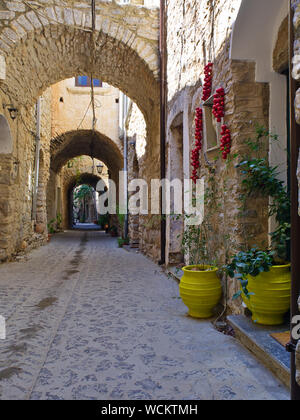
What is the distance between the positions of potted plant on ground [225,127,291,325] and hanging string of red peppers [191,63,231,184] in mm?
272

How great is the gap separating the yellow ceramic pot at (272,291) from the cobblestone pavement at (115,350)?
0.35m

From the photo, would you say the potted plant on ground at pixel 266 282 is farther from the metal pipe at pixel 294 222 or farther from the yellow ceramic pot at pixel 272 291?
the metal pipe at pixel 294 222

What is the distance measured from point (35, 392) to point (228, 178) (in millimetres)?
2135

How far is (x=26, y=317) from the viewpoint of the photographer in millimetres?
2988

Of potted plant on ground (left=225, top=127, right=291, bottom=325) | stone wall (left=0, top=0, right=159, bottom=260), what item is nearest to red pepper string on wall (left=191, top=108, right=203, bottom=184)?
potted plant on ground (left=225, top=127, right=291, bottom=325)

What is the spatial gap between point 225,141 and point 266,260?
3.90 feet

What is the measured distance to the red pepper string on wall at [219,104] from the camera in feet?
9.64

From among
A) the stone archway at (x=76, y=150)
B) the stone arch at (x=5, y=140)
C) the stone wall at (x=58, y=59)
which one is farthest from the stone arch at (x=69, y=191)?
the stone arch at (x=5, y=140)

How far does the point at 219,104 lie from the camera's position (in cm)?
295

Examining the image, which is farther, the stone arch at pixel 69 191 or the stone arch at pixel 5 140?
the stone arch at pixel 69 191

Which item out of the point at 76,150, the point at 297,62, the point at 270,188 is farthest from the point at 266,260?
the point at 76,150

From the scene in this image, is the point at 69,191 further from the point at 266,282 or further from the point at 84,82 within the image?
the point at 266,282

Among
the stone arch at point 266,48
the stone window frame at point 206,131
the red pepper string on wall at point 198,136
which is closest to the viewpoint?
the stone arch at point 266,48

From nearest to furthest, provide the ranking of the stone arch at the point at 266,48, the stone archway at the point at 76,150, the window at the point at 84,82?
the stone arch at the point at 266,48
the window at the point at 84,82
the stone archway at the point at 76,150
